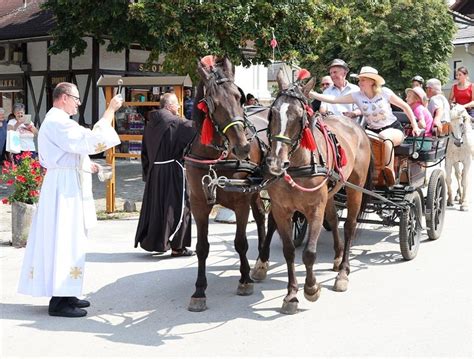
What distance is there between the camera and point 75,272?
5.61m

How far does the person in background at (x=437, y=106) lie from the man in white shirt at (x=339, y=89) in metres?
1.54

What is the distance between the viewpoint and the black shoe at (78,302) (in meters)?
5.78

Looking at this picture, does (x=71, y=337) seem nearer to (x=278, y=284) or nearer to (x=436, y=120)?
(x=278, y=284)

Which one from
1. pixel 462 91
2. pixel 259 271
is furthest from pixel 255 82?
pixel 259 271

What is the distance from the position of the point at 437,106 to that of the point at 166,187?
4862mm

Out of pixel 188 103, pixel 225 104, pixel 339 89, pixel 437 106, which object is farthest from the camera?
pixel 188 103

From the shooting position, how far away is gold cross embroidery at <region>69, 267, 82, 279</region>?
5593mm

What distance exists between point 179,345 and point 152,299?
137 cm

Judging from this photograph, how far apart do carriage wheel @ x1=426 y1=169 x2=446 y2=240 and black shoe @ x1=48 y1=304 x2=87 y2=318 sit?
16.0 feet

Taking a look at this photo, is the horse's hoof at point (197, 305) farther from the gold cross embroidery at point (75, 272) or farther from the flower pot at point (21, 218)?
the flower pot at point (21, 218)

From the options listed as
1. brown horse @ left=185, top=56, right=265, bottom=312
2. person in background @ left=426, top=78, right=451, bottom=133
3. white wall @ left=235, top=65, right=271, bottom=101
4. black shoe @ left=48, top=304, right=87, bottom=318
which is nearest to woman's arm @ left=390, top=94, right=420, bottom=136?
person in background @ left=426, top=78, right=451, bottom=133

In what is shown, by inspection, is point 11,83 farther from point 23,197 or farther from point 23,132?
point 23,197

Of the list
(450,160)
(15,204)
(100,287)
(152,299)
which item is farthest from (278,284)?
(450,160)

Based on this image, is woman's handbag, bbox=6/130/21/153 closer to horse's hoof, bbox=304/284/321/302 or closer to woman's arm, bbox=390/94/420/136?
woman's arm, bbox=390/94/420/136
